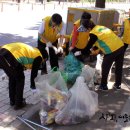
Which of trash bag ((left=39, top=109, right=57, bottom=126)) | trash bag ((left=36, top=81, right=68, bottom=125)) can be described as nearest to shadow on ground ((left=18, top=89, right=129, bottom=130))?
trash bag ((left=39, top=109, right=57, bottom=126))

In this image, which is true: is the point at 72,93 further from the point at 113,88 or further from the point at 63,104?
the point at 113,88

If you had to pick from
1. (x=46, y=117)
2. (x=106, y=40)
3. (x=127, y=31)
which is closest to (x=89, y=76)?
(x=106, y=40)

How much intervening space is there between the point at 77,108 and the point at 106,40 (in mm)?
1514

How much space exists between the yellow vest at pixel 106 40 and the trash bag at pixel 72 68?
2.56 ft

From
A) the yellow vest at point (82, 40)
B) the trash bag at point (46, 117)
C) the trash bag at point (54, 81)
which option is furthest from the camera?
the yellow vest at point (82, 40)

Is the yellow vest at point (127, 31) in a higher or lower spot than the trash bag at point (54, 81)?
higher

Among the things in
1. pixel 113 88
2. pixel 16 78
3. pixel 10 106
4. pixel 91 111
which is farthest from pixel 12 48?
pixel 113 88

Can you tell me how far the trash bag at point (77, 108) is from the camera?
454 cm

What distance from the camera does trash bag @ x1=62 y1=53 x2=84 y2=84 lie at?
607 centimetres

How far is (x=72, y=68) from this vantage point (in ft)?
20.9

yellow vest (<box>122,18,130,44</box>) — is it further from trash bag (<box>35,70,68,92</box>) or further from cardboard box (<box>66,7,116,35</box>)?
trash bag (<box>35,70,68,92</box>)

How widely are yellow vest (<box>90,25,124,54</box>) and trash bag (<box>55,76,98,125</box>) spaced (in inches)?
43.2

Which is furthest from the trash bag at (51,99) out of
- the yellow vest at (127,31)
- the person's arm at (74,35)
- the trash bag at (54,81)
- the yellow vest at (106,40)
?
the yellow vest at (127,31)

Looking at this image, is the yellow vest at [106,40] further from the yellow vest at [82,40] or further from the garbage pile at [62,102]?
the garbage pile at [62,102]
